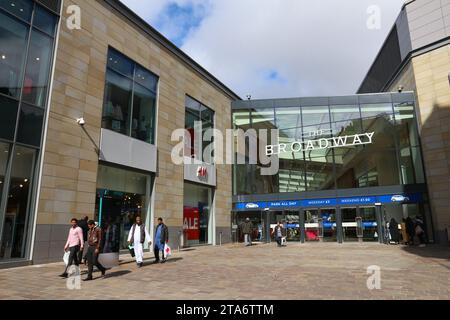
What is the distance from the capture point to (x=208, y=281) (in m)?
8.53

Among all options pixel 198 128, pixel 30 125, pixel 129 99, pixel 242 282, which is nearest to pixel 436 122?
pixel 198 128

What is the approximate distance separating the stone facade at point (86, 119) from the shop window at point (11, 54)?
4.06 feet

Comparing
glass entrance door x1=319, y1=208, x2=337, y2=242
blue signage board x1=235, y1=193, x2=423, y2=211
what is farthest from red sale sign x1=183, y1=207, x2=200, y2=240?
glass entrance door x1=319, y1=208, x2=337, y2=242

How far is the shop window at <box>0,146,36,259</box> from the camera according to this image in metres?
11.2

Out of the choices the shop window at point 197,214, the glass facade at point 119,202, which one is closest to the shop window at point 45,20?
the glass facade at point 119,202

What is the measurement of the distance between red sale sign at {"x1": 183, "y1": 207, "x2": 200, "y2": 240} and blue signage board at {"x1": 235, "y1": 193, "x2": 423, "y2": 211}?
459cm

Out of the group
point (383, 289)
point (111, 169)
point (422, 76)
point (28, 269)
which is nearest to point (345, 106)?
point (422, 76)

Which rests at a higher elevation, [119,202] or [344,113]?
[344,113]

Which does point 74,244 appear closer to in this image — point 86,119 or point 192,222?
point 86,119

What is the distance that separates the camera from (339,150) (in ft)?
78.9

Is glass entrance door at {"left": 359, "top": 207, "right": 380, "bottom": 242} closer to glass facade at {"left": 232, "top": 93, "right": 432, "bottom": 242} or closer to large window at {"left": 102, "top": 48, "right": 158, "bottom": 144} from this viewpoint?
glass facade at {"left": 232, "top": 93, "right": 432, "bottom": 242}

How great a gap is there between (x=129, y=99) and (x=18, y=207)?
7416 mm

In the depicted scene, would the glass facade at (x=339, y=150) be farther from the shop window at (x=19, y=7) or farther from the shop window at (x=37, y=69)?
the shop window at (x=19, y=7)

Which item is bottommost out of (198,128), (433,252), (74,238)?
(433,252)
